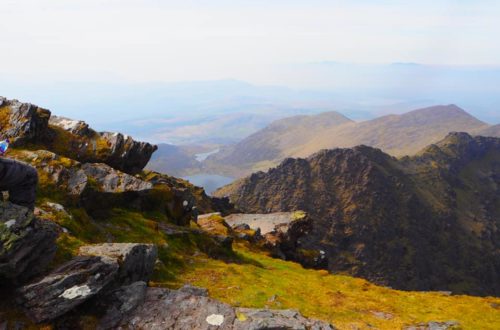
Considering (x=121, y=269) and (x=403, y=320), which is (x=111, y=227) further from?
(x=403, y=320)

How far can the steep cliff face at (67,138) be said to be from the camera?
4006 cm

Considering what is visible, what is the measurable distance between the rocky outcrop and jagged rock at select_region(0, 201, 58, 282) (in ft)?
2.78

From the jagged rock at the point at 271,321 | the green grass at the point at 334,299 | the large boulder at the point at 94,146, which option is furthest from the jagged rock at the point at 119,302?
the large boulder at the point at 94,146

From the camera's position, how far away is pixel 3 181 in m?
18.4

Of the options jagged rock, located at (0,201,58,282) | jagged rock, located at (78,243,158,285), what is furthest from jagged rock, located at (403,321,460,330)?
jagged rock, located at (0,201,58,282)

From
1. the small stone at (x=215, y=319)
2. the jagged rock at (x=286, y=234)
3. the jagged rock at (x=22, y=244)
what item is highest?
the jagged rock at (x=22, y=244)

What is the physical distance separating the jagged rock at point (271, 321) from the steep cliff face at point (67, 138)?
30866 millimetres

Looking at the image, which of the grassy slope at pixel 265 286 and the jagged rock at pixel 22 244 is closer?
the jagged rock at pixel 22 244

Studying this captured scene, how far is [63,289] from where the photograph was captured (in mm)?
18656

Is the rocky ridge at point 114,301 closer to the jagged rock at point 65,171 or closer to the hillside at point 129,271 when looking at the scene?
the hillside at point 129,271

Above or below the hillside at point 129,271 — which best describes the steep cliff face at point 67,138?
above

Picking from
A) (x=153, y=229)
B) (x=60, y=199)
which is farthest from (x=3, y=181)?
(x=153, y=229)

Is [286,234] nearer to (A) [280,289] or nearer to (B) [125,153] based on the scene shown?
(B) [125,153]

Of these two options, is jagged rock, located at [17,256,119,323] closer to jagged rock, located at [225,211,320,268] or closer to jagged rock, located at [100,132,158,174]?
jagged rock, located at [100,132,158,174]
